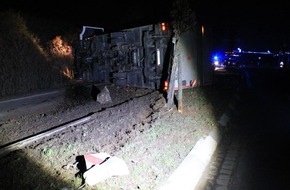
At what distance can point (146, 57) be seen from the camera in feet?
41.2

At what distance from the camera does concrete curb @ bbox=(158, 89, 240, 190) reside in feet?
15.8

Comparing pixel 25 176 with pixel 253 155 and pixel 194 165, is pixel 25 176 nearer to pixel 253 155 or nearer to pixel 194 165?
pixel 194 165

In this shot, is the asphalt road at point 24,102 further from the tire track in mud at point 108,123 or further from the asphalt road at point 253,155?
the asphalt road at point 253,155

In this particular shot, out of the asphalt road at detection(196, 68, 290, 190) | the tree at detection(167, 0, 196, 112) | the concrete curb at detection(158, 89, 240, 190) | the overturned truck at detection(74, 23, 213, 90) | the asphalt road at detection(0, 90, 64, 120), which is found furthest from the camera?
the overturned truck at detection(74, 23, 213, 90)

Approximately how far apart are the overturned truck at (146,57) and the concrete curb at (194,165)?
173 inches

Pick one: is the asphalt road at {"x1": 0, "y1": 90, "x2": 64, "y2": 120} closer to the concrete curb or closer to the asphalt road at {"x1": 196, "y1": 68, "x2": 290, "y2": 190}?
the concrete curb

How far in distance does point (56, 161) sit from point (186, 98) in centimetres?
710

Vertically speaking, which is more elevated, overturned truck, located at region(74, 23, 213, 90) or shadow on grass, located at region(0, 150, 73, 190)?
overturned truck, located at region(74, 23, 213, 90)

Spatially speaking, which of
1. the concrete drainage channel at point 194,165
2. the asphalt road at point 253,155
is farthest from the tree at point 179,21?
the asphalt road at point 253,155

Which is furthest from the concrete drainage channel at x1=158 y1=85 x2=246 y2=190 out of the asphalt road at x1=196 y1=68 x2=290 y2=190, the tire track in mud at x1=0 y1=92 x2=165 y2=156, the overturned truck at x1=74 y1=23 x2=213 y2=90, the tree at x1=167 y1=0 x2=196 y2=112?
the overturned truck at x1=74 y1=23 x2=213 y2=90

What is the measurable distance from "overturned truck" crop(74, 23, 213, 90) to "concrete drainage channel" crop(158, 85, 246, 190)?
14.4 feet

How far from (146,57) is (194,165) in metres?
7.78

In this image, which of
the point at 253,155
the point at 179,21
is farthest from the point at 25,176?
the point at 179,21

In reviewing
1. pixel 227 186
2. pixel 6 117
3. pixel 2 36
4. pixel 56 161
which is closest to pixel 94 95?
pixel 6 117
